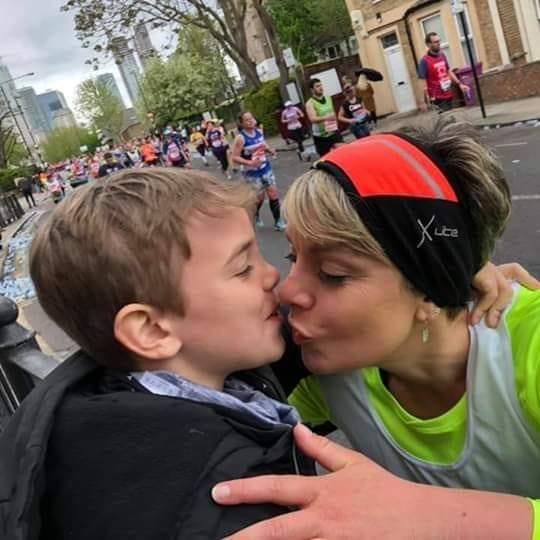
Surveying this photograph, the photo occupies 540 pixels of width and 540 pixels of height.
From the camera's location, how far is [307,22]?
134 feet

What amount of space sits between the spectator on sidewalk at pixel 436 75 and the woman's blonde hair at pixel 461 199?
12.1 m

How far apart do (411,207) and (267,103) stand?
1170 inches

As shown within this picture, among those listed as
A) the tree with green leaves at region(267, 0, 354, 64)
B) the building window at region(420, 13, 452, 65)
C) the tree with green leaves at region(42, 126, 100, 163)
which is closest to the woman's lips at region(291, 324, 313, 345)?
the building window at region(420, 13, 452, 65)

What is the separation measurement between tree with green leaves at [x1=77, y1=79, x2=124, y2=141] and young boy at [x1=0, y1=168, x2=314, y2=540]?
3726 inches

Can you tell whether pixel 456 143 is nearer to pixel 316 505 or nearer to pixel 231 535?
pixel 316 505

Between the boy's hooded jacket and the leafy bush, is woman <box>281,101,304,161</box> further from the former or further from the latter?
the boy's hooded jacket

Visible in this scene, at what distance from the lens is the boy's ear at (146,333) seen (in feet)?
4.21

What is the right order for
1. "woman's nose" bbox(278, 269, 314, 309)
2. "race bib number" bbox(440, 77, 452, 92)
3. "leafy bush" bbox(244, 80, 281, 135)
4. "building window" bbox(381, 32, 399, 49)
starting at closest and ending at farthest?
"woman's nose" bbox(278, 269, 314, 309) → "race bib number" bbox(440, 77, 452, 92) → "building window" bbox(381, 32, 399, 49) → "leafy bush" bbox(244, 80, 281, 135)

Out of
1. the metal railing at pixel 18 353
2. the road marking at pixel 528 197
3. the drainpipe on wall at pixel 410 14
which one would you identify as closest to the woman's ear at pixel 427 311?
the metal railing at pixel 18 353

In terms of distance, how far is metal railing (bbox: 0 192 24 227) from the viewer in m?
25.6

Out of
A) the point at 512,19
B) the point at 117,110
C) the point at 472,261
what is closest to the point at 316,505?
the point at 472,261

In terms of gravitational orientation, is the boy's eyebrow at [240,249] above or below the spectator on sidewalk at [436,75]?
above

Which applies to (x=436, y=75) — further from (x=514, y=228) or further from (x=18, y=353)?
(x=18, y=353)

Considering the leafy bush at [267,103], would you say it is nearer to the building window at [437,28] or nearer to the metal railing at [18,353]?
the building window at [437,28]
